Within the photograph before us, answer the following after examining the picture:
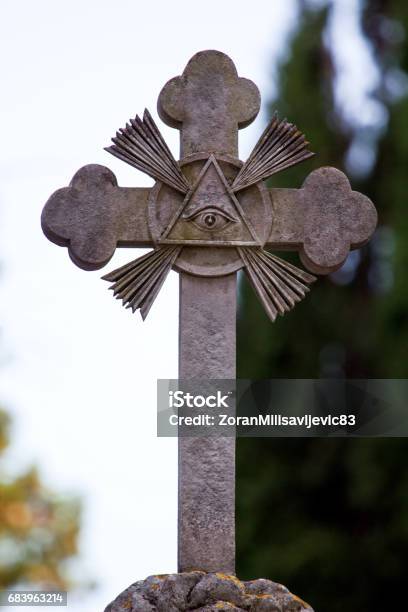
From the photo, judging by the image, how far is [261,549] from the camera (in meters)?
16.2

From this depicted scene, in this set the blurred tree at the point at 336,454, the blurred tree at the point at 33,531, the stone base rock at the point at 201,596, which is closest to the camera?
the stone base rock at the point at 201,596

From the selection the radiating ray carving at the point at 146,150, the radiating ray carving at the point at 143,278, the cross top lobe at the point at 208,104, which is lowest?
the radiating ray carving at the point at 143,278

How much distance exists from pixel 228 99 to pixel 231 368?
125 centimetres

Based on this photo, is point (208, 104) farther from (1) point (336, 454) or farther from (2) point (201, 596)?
(1) point (336, 454)

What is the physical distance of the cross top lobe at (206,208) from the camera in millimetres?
6176

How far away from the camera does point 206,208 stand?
6203mm

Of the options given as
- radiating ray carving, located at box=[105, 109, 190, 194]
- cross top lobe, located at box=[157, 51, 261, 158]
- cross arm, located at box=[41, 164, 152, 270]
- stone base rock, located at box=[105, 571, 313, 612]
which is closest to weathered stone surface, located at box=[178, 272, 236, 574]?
stone base rock, located at box=[105, 571, 313, 612]

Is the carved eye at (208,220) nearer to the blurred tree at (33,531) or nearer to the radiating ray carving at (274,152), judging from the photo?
the radiating ray carving at (274,152)

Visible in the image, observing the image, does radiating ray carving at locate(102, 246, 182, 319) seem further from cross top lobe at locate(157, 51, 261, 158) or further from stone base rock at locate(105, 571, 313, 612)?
stone base rock at locate(105, 571, 313, 612)

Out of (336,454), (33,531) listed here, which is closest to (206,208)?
(336,454)

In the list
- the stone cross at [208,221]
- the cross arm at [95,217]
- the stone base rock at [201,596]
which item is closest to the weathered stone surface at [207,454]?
the stone cross at [208,221]

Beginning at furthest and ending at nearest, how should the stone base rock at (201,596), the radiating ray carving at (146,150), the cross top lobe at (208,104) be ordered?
the cross top lobe at (208,104) → the radiating ray carving at (146,150) → the stone base rock at (201,596)

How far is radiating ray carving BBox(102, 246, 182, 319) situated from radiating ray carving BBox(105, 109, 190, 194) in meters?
0.31

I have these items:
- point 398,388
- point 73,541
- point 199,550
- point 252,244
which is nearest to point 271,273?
point 252,244
